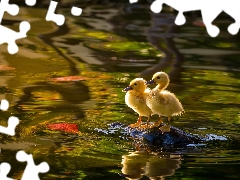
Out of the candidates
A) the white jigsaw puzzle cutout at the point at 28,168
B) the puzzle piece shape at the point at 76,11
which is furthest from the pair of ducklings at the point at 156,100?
the puzzle piece shape at the point at 76,11

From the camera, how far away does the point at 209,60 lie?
11602 mm

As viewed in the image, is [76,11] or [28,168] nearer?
[28,168]

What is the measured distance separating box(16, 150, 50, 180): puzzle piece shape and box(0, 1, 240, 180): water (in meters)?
0.05

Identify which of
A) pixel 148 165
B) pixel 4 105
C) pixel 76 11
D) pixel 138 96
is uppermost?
pixel 76 11

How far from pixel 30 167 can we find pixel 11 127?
1.33 meters

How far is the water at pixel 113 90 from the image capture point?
6227 mm

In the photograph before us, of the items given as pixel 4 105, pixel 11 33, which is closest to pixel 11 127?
pixel 4 105

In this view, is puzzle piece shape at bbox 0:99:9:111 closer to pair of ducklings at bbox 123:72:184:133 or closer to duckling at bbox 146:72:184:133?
pair of ducklings at bbox 123:72:184:133

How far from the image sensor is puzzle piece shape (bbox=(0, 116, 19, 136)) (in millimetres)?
7059

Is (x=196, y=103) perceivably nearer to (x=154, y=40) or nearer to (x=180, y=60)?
(x=180, y=60)

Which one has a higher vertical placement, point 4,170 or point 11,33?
point 11,33

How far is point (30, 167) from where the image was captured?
5.99 metres

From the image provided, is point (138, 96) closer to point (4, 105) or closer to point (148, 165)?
point (148, 165)

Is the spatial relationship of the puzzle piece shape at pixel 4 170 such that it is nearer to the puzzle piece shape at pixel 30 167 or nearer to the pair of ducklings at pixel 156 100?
the puzzle piece shape at pixel 30 167
